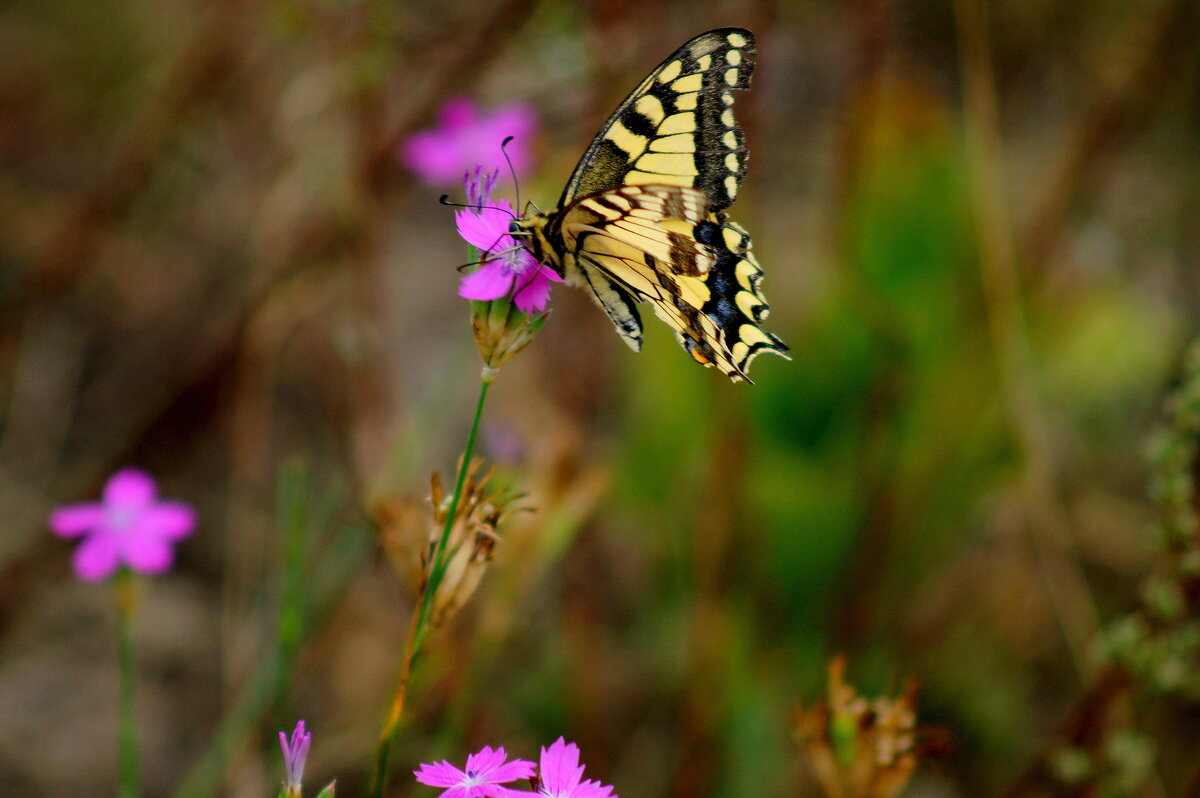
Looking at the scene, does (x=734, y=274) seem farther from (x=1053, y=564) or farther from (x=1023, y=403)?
(x=1053, y=564)

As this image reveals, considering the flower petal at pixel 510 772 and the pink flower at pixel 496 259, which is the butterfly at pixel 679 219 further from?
the flower petal at pixel 510 772

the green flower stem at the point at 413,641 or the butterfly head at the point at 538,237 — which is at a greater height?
the butterfly head at the point at 538,237

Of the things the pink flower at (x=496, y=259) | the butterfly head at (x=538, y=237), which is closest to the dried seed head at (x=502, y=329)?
the pink flower at (x=496, y=259)

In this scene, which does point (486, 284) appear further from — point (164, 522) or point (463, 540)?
point (164, 522)

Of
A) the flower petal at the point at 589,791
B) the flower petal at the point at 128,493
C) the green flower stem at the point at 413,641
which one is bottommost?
the flower petal at the point at 589,791

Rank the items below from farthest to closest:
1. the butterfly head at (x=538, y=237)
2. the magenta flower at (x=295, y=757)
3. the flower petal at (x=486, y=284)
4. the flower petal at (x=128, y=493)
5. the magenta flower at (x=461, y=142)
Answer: the magenta flower at (x=461, y=142) → the flower petal at (x=128, y=493) → the butterfly head at (x=538, y=237) → the flower petal at (x=486, y=284) → the magenta flower at (x=295, y=757)

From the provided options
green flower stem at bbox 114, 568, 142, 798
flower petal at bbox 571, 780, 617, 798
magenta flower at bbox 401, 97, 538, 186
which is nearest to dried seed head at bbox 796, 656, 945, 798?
flower petal at bbox 571, 780, 617, 798

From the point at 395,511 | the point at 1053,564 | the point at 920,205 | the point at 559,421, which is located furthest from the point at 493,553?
the point at 920,205
